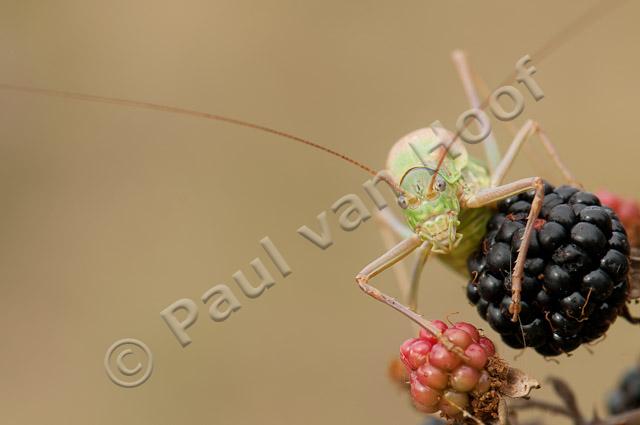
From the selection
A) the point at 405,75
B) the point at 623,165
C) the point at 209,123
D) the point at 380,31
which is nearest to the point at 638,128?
the point at 623,165

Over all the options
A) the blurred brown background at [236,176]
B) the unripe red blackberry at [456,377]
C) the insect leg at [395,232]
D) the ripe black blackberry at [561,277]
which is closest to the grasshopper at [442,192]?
the ripe black blackberry at [561,277]

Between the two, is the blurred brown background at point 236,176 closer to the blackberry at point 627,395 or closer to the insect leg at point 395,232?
the insect leg at point 395,232

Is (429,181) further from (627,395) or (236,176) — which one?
(236,176)

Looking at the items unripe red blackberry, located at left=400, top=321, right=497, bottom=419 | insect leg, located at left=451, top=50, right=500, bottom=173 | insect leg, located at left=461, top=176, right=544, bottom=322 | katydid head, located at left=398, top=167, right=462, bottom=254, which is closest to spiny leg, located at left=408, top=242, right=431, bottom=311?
katydid head, located at left=398, top=167, right=462, bottom=254

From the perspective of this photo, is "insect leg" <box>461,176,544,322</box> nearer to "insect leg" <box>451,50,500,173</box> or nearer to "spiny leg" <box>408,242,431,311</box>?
"spiny leg" <box>408,242,431,311</box>

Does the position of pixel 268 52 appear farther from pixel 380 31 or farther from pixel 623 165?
pixel 623 165
